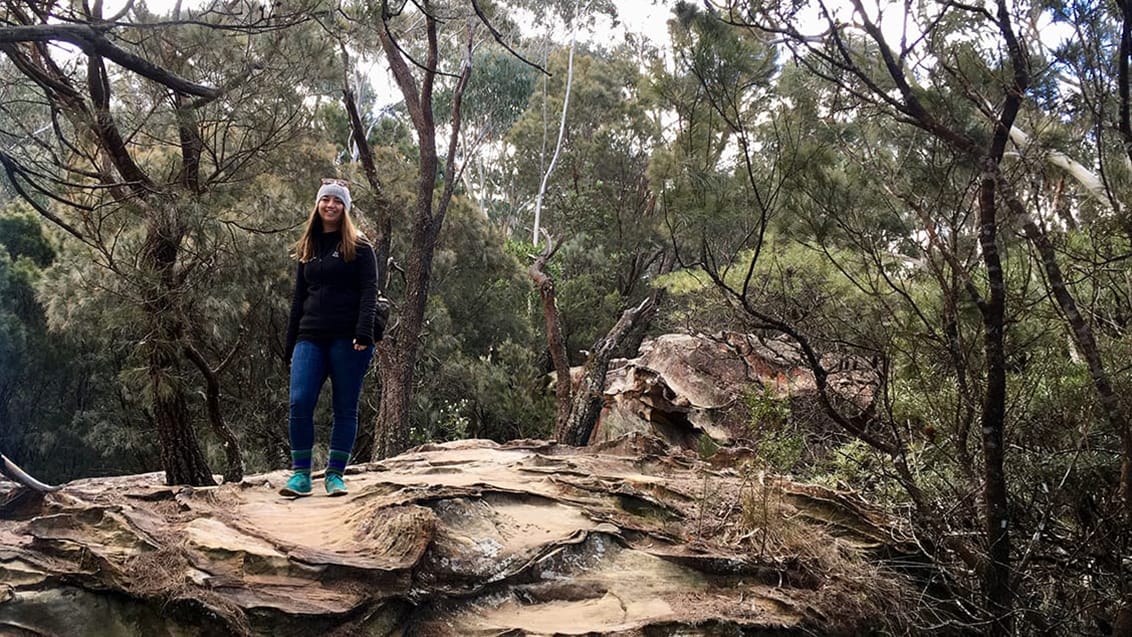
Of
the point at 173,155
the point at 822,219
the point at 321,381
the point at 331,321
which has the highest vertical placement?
the point at 173,155

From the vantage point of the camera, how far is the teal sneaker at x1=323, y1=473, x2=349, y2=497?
13.1 feet

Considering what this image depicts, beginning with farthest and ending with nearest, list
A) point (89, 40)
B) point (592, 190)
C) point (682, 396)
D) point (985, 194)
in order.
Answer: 1. point (592, 190)
2. point (682, 396)
3. point (985, 194)
4. point (89, 40)

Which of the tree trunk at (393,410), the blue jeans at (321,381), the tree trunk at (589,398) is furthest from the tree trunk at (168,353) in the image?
the tree trunk at (589,398)

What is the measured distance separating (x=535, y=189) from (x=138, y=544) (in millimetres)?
21391

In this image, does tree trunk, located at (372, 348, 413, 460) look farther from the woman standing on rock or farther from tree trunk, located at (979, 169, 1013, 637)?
tree trunk, located at (979, 169, 1013, 637)

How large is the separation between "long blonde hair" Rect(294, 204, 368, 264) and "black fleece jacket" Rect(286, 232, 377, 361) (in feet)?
0.09

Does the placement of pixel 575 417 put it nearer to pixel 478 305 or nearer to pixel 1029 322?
pixel 1029 322

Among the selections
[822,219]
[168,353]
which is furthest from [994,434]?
[168,353]

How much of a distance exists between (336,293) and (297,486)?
3.20 ft

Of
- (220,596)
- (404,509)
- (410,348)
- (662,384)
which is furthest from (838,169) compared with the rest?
(410,348)

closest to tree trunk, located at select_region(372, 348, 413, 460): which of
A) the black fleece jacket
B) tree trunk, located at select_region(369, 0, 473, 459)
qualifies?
tree trunk, located at select_region(369, 0, 473, 459)

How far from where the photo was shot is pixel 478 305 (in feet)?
50.5

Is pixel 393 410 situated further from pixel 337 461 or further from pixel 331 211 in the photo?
pixel 331 211

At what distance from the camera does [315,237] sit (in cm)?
405
